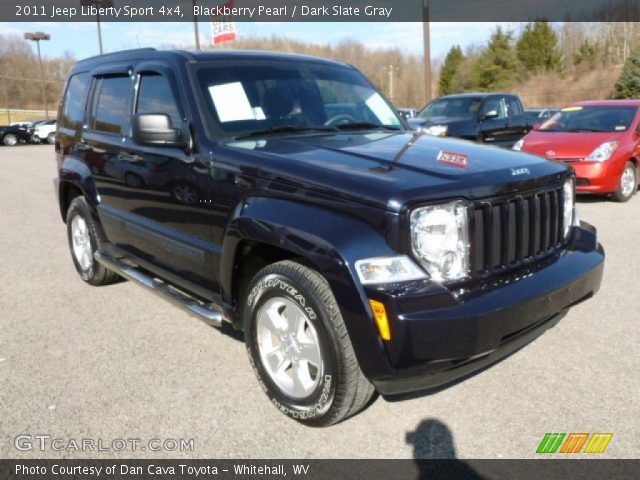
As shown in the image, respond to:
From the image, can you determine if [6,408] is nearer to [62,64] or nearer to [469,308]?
[469,308]

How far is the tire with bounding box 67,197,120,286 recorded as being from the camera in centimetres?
530

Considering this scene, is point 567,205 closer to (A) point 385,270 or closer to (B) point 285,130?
(A) point 385,270

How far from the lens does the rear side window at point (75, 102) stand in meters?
5.26

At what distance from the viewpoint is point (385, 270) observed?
255cm

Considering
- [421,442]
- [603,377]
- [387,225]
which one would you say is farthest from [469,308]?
[603,377]

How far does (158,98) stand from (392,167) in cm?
193

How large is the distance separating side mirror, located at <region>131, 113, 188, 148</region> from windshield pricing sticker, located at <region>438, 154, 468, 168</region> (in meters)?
1.53

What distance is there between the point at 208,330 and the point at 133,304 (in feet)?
3.31

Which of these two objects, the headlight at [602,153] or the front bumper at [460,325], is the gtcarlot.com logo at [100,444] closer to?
the front bumper at [460,325]

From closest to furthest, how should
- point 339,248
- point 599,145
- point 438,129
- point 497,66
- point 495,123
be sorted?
point 339,248
point 599,145
point 438,129
point 495,123
point 497,66

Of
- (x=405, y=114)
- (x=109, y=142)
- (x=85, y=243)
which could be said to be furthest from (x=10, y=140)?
(x=405, y=114)

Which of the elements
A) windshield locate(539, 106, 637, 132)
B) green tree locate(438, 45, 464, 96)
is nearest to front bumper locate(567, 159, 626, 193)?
windshield locate(539, 106, 637, 132)

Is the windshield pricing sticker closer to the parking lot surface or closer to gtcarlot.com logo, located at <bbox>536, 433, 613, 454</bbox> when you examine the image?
the parking lot surface

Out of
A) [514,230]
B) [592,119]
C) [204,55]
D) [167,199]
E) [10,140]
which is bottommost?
[514,230]
